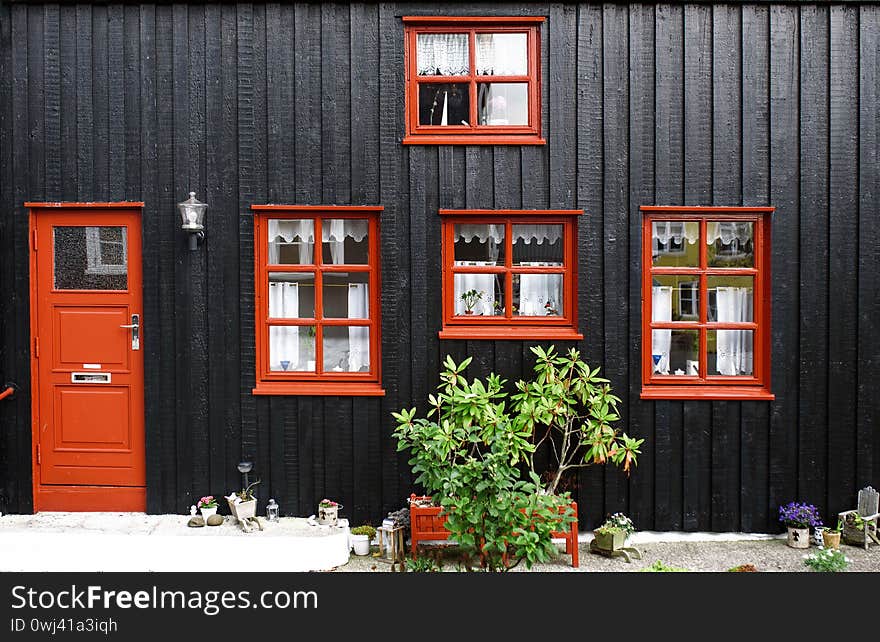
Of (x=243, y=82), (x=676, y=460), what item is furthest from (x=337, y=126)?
(x=676, y=460)

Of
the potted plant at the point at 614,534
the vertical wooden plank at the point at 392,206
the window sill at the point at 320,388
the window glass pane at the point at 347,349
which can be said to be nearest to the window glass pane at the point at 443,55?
the vertical wooden plank at the point at 392,206

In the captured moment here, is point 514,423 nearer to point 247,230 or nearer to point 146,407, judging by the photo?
point 247,230

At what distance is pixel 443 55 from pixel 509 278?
1931 mm

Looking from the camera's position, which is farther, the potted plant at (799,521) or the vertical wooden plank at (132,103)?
the vertical wooden plank at (132,103)

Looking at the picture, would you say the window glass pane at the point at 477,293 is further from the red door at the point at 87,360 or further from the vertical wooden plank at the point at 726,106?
the red door at the point at 87,360

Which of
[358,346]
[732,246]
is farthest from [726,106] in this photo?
[358,346]

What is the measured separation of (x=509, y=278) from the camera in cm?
572

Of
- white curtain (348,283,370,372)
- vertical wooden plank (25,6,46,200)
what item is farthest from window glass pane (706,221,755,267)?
vertical wooden plank (25,6,46,200)

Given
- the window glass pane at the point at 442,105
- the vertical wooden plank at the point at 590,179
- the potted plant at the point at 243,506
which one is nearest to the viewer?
the potted plant at the point at 243,506

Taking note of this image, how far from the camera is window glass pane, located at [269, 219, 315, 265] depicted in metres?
5.74

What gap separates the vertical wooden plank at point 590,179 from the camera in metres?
5.62

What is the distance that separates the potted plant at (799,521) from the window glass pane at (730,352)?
44.6 inches

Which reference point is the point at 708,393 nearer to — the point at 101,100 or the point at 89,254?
the point at 89,254

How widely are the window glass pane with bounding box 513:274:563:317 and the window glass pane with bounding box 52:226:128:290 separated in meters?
3.27
